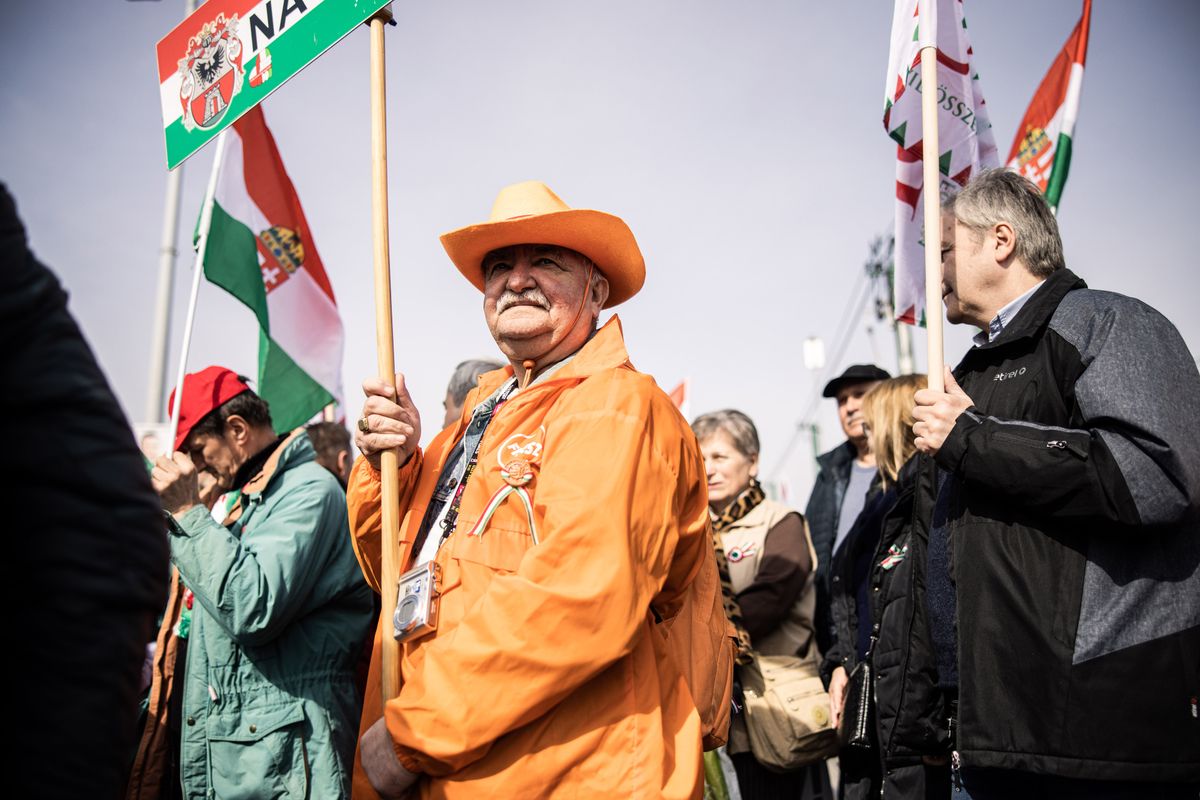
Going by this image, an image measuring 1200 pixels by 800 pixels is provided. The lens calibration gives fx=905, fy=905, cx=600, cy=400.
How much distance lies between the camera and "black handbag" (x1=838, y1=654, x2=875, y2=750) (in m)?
3.41

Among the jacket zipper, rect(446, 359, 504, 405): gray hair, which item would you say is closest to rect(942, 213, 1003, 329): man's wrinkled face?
the jacket zipper

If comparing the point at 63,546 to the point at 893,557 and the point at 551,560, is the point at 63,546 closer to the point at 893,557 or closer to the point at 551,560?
the point at 551,560

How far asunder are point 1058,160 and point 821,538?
2438mm

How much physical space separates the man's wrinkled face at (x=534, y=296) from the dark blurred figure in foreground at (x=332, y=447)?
3251 mm

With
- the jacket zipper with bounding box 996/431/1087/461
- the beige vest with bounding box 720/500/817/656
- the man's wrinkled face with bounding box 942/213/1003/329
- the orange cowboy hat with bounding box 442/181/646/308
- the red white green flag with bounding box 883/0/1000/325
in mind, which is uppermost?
the red white green flag with bounding box 883/0/1000/325

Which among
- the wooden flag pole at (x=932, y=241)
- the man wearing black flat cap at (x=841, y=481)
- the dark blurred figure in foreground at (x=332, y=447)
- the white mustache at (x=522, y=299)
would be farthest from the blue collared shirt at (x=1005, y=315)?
the dark blurred figure in foreground at (x=332, y=447)

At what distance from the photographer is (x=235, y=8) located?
294 cm

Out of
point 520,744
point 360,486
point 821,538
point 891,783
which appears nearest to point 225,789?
point 360,486

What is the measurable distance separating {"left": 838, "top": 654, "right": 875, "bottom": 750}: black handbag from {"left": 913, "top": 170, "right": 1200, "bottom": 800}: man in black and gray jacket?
3.23 feet

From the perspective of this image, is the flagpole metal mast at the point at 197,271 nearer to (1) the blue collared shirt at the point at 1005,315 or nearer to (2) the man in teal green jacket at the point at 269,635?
(2) the man in teal green jacket at the point at 269,635

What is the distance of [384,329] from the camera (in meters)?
2.36

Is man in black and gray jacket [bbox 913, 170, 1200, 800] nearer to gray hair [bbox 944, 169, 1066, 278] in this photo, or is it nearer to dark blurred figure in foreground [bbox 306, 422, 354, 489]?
gray hair [bbox 944, 169, 1066, 278]

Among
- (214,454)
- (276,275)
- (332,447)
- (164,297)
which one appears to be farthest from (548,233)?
(164,297)

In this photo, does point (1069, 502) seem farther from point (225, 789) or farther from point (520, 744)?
point (225, 789)
